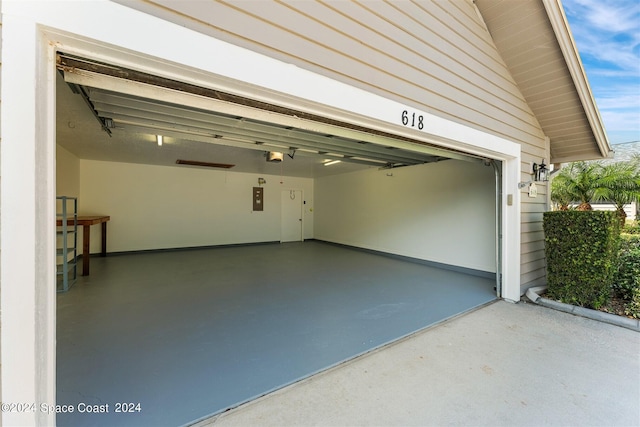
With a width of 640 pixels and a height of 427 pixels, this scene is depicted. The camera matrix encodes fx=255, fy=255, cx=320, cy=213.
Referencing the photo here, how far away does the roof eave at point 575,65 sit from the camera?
2867 mm

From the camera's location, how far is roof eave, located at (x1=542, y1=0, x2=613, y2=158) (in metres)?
2.87

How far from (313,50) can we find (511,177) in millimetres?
3453

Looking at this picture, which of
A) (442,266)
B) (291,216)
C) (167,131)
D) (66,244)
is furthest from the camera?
(291,216)

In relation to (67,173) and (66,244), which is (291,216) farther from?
(66,244)

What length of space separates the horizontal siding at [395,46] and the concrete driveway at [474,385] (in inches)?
85.4

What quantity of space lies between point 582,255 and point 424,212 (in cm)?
293

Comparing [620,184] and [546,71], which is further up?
[546,71]

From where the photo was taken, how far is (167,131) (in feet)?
11.7

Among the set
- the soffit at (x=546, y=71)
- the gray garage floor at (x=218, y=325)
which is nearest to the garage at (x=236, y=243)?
the gray garage floor at (x=218, y=325)

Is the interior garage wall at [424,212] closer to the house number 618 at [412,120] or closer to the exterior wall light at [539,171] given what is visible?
the exterior wall light at [539,171]

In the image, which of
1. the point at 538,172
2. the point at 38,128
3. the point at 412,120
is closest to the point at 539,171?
the point at 538,172

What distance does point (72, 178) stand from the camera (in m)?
5.77

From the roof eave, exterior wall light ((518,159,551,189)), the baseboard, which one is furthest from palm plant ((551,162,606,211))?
the baseboard

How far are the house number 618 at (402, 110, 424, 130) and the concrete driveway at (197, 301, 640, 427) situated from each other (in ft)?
7.05
